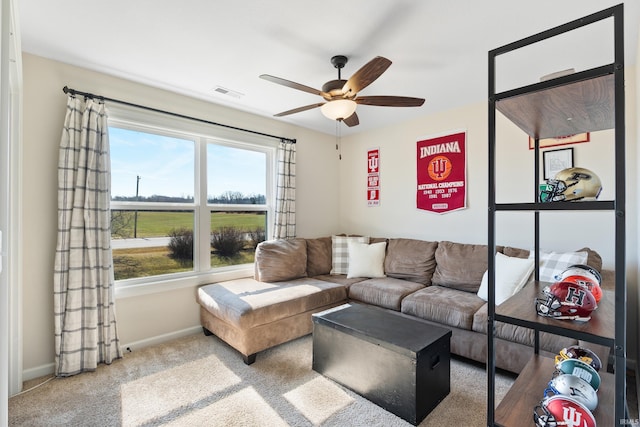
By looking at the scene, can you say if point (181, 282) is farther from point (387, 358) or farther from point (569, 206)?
point (569, 206)

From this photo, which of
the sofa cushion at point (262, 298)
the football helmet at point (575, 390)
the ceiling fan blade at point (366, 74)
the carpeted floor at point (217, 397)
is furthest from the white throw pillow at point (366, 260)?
the football helmet at point (575, 390)

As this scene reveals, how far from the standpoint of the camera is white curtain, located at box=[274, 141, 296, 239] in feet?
12.4

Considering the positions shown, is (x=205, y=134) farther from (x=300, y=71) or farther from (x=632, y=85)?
(x=632, y=85)

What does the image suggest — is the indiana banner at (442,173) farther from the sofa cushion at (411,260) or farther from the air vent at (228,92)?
the air vent at (228,92)

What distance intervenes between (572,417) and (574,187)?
0.71 metres

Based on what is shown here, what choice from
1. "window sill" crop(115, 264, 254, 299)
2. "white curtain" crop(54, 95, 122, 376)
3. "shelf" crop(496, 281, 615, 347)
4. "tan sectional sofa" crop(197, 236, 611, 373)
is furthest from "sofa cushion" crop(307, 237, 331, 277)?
"shelf" crop(496, 281, 615, 347)

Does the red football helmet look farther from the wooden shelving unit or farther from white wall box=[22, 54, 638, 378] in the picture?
white wall box=[22, 54, 638, 378]

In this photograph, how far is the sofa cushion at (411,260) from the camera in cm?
335

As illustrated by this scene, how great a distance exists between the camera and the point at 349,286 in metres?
3.32

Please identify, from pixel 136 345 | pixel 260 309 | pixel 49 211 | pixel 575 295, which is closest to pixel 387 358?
pixel 260 309

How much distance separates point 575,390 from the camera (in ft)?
3.25

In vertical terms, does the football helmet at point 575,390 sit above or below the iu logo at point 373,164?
below

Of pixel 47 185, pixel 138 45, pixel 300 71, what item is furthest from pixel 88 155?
pixel 300 71

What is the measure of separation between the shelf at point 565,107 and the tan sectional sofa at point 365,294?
1326 millimetres
